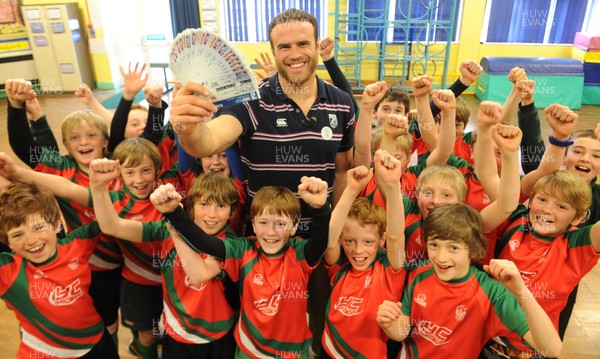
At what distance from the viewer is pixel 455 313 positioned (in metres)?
1.63

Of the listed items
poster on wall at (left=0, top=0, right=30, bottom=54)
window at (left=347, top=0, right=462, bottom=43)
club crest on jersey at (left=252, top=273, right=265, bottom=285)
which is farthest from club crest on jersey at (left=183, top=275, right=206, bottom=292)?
poster on wall at (left=0, top=0, right=30, bottom=54)

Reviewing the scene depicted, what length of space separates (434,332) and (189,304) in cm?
106

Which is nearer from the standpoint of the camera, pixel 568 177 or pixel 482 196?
pixel 568 177

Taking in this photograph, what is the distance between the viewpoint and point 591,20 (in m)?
8.34

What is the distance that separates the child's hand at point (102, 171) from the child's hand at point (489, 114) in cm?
162

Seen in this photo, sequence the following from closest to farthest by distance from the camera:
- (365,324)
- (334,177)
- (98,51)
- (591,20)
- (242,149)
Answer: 1. (365,324)
2. (242,149)
3. (334,177)
4. (591,20)
5. (98,51)

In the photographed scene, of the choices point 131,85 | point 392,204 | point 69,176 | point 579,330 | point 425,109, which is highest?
point 131,85

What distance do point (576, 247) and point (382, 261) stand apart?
0.82m

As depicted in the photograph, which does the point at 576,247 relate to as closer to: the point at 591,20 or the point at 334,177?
the point at 334,177

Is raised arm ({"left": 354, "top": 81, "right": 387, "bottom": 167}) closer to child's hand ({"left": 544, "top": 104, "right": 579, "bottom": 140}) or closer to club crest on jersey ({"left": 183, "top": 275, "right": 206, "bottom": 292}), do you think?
child's hand ({"left": 544, "top": 104, "right": 579, "bottom": 140})

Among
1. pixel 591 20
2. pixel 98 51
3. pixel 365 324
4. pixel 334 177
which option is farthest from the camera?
pixel 98 51

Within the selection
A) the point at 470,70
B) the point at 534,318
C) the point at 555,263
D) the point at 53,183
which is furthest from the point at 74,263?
the point at 470,70

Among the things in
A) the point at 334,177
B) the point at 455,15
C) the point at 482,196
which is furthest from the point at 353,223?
the point at 455,15

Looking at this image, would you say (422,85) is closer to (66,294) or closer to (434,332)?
(434,332)
